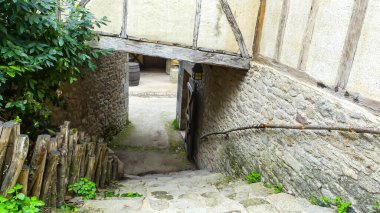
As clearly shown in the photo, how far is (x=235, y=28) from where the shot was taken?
3.80 metres

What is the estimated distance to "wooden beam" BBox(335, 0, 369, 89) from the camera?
2176mm

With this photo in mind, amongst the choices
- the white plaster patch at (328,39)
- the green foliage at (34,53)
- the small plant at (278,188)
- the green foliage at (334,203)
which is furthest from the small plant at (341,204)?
the green foliage at (34,53)

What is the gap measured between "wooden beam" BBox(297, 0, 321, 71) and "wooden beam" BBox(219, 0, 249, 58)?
1.07 meters

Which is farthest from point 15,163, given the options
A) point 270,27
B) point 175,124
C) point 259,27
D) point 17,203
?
point 175,124

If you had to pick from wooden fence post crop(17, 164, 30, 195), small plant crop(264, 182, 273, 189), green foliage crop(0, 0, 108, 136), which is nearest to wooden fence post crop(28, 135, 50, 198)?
wooden fence post crop(17, 164, 30, 195)

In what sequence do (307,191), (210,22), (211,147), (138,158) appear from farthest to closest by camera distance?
(138,158) < (211,147) < (210,22) < (307,191)

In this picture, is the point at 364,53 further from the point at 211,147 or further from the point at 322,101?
the point at 211,147

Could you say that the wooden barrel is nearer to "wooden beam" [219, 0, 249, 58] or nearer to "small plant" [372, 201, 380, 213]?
"wooden beam" [219, 0, 249, 58]

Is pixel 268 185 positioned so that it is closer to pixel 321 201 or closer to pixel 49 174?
pixel 321 201

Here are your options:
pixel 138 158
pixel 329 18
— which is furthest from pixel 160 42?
pixel 138 158

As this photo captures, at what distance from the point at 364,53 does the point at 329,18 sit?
1.70 feet

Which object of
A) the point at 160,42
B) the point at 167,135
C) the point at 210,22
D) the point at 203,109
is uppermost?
the point at 210,22

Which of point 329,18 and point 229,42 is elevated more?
point 329,18

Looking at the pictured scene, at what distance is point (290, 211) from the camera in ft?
8.55
